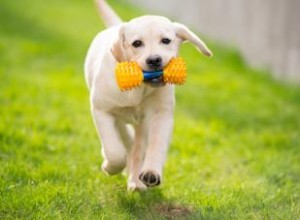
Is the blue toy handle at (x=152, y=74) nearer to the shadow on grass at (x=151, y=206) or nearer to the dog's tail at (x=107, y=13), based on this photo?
the shadow on grass at (x=151, y=206)

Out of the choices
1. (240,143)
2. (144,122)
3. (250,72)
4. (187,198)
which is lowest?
(250,72)

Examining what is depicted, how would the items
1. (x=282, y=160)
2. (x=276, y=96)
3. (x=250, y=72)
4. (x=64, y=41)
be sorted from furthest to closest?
(x=64, y=41)
(x=250, y=72)
(x=276, y=96)
(x=282, y=160)

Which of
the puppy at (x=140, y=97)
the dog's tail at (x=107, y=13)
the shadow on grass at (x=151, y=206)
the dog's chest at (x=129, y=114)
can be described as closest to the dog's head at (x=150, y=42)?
the puppy at (x=140, y=97)

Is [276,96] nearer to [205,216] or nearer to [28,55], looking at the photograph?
[28,55]

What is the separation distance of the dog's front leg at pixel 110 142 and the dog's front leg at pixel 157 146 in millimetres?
204

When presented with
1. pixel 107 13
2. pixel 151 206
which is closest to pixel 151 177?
pixel 151 206

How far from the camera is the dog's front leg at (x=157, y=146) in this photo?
4.60 metres

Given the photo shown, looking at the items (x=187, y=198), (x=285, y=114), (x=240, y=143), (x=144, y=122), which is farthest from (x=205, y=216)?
(x=285, y=114)

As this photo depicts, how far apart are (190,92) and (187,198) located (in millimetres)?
4202

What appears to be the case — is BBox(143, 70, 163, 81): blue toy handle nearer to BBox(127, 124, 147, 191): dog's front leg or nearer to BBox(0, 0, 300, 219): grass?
BBox(127, 124, 147, 191): dog's front leg

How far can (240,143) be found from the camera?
6.94 meters

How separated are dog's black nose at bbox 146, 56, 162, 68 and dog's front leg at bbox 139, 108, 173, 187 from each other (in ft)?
1.82

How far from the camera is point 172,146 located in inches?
265

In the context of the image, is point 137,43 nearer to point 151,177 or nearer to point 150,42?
point 150,42
